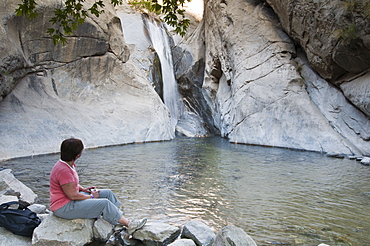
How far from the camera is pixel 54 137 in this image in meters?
12.8

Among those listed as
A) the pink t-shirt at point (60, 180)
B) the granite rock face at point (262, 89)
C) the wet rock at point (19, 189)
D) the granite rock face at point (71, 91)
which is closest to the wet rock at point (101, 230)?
the pink t-shirt at point (60, 180)

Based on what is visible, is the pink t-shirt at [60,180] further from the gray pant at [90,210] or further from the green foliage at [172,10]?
the green foliage at [172,10]

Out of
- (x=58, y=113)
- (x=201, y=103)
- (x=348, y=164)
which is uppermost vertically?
(x=201, y=103)

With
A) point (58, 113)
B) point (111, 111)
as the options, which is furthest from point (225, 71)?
point (58, 113)

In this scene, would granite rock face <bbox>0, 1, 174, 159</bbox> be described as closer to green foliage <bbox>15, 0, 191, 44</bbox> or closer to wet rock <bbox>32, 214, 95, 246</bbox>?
green foliage <bbox>15, 0, 191, 44</bbox>

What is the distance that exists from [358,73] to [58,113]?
1467cm

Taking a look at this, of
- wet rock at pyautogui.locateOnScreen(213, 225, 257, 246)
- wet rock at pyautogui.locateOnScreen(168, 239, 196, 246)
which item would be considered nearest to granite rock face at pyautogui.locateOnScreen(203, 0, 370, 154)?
wet rock at pyautogui.locateOnScreen(213, 225, 257, 246)

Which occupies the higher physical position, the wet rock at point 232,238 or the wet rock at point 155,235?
the wet rock at point 232,238

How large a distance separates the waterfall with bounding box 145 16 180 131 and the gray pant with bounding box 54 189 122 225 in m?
21.6

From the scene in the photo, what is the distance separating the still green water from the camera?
177 inches

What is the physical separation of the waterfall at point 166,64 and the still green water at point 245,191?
49.6 ft

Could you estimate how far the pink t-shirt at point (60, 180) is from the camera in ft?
11.4

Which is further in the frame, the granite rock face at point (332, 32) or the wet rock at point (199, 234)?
the granite rock face at point (332, 32)

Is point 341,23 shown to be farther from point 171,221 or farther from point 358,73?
point 171,221
